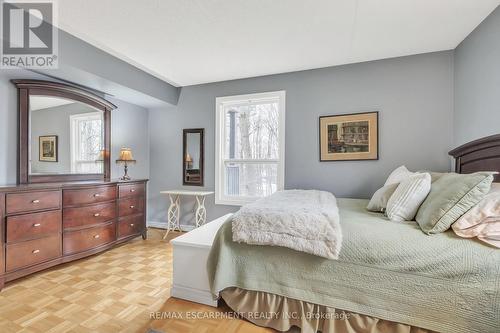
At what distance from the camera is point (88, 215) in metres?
2.65

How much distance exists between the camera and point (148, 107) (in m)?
4.10

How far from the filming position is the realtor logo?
6.40 feet

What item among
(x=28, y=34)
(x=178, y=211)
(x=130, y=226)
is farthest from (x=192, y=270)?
(x=28, y=34)

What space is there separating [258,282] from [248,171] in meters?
2.19

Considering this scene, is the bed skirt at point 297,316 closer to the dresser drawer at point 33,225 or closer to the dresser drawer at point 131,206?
the dresser drawer at point 33,225

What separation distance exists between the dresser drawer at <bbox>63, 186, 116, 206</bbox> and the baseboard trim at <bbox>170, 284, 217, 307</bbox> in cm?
154

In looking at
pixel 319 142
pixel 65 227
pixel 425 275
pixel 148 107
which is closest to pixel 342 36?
pixel 319 142

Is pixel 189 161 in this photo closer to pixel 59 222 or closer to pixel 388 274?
pixel 59 222

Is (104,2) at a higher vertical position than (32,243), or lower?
higher

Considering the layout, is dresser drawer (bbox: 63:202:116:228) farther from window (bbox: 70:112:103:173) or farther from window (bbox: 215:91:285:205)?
window (bbox: 215:91:285:205)

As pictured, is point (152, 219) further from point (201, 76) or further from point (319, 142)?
point (319, 142)

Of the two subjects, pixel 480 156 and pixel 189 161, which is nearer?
pixel 480 156

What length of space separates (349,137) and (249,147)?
1446 mm

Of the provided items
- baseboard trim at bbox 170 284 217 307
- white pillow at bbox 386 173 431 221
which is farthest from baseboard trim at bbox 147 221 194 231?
white pillow at bbox 386 173 431 221
